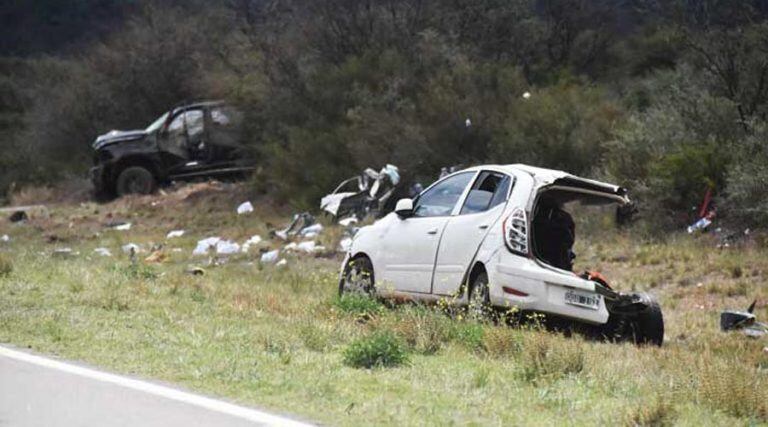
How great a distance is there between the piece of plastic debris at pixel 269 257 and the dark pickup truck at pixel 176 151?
412 inches

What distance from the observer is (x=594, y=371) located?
8266mm

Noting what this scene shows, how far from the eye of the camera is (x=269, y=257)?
22.0 metres

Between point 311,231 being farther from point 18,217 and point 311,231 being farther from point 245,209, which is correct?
point 18,217

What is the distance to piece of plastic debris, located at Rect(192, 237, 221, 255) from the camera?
23.6 meters

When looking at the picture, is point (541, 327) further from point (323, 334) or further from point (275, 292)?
point (275, 292)

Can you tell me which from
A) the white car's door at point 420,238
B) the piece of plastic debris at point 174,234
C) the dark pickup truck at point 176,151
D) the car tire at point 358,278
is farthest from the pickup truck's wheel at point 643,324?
the dark pickup truck at point 176,151

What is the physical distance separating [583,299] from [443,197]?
228 centimetres

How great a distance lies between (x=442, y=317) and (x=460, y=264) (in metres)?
1.55

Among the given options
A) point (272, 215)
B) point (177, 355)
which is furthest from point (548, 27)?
point (177, 355)

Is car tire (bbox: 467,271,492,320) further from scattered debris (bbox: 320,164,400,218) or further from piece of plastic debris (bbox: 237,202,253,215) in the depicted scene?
piece of plastic debris (bbox: 237,202,253,215)

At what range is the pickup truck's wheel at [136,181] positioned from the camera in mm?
32844

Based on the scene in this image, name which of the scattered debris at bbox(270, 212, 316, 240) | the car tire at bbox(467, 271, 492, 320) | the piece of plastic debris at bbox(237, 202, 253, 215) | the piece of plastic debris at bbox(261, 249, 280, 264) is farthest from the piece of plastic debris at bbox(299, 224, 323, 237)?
the car tire at bbox(467, 271, 492, 320)

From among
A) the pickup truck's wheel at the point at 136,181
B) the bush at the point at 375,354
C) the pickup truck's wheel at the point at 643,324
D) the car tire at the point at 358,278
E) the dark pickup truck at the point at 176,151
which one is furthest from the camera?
the pickup truck's wheel at the point at 136,181

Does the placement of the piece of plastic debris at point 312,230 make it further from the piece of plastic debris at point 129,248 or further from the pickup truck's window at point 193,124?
the pickup truck's window at point 193,124
